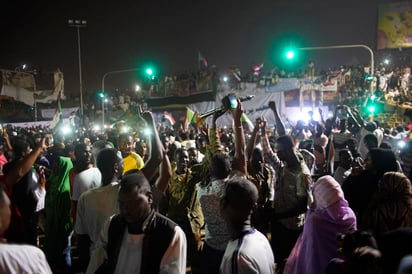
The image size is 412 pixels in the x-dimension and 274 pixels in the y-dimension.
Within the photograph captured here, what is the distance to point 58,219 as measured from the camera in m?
5.56

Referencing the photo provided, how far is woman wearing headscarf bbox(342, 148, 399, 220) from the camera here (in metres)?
4.55

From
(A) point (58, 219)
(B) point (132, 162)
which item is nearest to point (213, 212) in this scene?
(A) point (58, 219)

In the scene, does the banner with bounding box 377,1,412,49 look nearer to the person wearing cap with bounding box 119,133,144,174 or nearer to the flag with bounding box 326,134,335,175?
the flag with bounding box 326,134,335,175

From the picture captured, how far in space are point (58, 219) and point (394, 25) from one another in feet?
129

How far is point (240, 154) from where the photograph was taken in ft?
14.6

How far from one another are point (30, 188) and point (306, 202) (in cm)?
341

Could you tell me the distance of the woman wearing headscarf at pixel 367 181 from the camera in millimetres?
4547

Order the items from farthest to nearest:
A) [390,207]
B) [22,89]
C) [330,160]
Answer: [22,89], [330,160], [390,207]

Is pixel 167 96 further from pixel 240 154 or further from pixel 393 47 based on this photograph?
pixel 240 154

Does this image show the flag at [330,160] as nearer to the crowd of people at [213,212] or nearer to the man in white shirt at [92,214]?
the crowd of people at [213,212]

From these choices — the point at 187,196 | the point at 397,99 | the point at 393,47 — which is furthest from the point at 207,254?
the point at 393,47

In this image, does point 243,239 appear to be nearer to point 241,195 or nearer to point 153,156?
point 241,195

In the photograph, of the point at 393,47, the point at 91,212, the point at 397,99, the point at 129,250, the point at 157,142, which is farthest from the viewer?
the point at 393,47

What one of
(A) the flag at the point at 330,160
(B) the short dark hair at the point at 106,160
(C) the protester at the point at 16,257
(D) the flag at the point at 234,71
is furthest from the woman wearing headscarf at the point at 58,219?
(D) the flag at the point at 234,71
